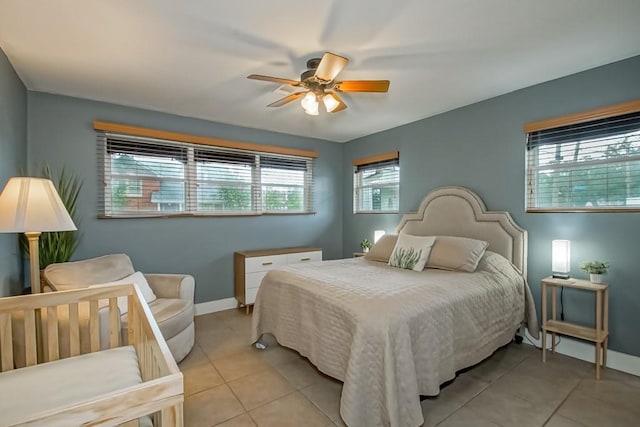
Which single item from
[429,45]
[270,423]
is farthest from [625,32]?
[270,423]

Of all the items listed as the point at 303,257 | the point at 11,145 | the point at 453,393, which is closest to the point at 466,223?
the point at 453,393

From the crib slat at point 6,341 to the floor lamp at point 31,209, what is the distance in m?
0.40

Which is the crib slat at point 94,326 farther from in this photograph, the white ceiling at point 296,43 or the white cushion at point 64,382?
the white ceiling at point 296,43

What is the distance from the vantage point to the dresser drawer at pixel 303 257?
4019 millimetres

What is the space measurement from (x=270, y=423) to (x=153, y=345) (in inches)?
41.9

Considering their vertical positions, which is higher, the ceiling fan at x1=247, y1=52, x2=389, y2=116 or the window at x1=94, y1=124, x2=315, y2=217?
the ceiling fan at x1=247, y1=52, x2=389, y2=116

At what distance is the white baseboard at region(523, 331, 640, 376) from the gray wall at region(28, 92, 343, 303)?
308 centimetres

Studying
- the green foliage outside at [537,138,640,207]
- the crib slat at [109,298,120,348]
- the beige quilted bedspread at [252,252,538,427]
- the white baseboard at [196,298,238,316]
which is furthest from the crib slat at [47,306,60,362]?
the green foliage outside at [537,138,640,207]

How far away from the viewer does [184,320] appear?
2.52m

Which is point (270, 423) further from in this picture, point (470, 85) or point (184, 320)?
point (470, 85)

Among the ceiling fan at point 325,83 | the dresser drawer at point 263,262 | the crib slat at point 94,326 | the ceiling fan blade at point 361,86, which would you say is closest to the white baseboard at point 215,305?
the dresser drawer at point 263,262

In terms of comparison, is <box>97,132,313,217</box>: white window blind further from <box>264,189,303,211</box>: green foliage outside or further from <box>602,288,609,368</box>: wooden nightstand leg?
<box>602,288,609,368</box>: wooden nightstand leg

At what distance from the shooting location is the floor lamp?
5.37 ft

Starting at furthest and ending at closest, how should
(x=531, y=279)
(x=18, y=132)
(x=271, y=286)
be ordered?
(x=531, y=279), (x=271, y=286), (x=18, y=132)
